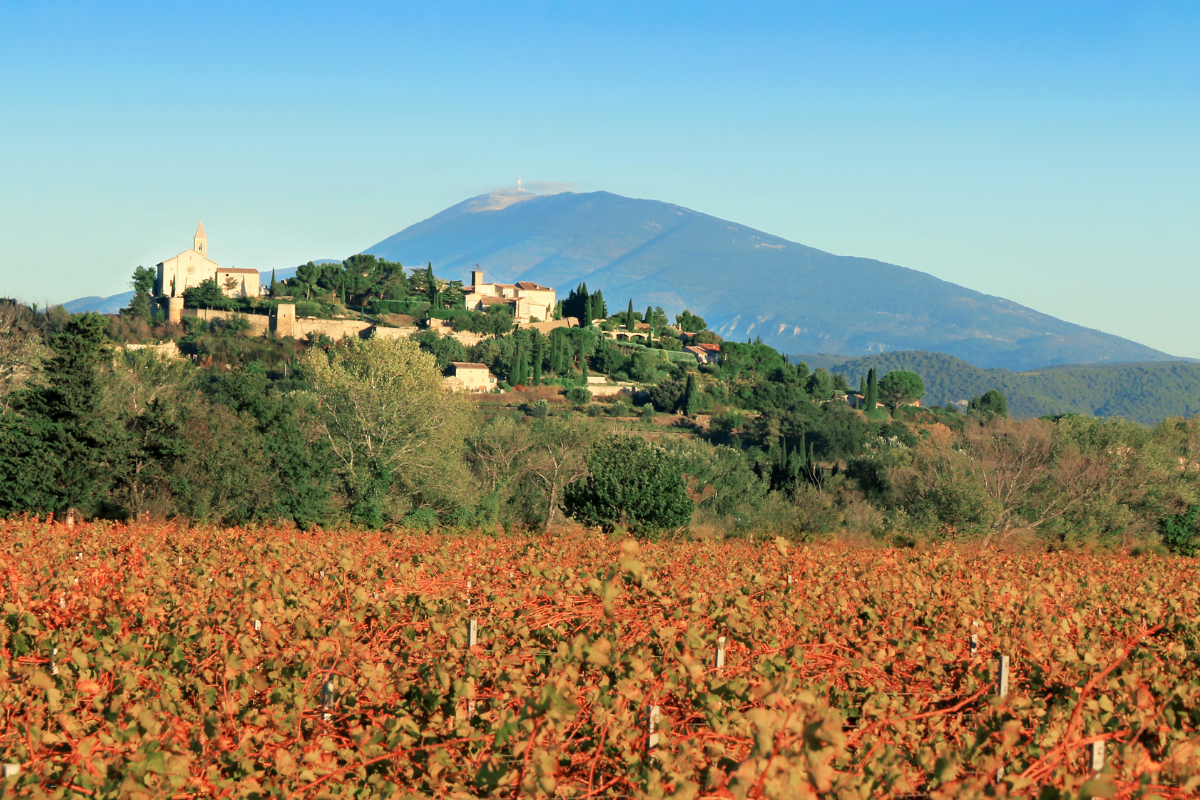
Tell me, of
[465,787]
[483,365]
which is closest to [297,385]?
[483,365]

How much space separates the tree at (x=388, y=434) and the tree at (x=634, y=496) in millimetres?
6084

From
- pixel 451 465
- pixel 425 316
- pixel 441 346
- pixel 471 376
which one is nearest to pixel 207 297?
pixel 425 316

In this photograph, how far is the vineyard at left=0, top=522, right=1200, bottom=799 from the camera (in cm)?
328

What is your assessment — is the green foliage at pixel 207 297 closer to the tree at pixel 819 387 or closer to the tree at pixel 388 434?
the tree at pixel 388 434

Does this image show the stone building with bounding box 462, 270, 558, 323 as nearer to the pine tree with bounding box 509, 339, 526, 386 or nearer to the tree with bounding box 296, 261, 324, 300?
the tree with bounding box 296, 261, 324, 300

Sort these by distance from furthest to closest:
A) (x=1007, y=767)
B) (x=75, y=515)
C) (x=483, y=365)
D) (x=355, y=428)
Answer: (x=483, y=365) → (x=355, y=428) → (x=75, y=515) → (x=1007, y=767)

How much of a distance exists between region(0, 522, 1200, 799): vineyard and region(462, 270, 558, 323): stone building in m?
86.8

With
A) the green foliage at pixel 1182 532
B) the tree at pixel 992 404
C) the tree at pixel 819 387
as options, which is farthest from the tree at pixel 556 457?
the tree at pixel 992 404

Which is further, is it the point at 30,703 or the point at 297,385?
the point at 297,385

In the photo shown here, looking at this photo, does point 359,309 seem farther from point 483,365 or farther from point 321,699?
point 321,699

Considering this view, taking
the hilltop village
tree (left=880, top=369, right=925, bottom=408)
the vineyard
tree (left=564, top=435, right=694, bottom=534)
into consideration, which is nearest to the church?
the hilltop village

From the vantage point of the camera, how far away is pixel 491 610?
6.30 meters

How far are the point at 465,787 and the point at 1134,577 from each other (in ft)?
33.9

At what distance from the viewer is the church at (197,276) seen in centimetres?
8669
